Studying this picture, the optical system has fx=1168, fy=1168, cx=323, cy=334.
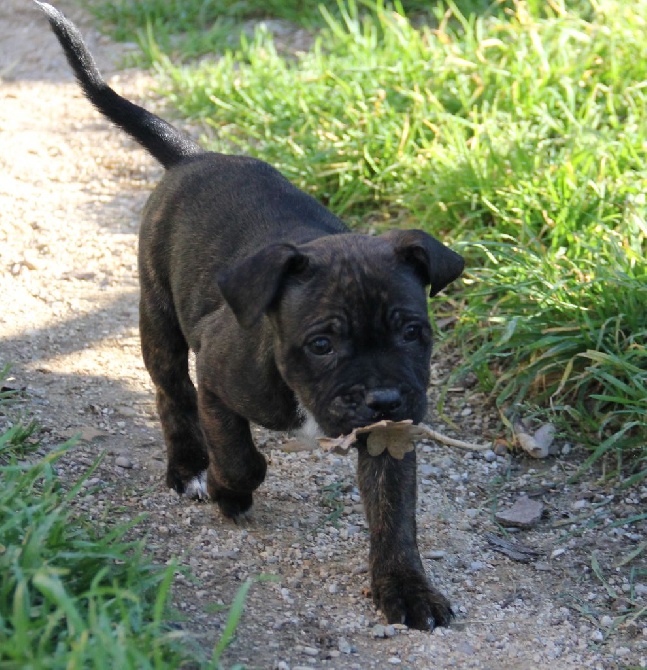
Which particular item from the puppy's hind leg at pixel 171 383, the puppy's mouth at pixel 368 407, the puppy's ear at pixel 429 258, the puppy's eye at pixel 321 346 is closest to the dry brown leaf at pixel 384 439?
the puppy's mouth at pixel 368 407

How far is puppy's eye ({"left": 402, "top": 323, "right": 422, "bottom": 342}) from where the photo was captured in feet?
13.0

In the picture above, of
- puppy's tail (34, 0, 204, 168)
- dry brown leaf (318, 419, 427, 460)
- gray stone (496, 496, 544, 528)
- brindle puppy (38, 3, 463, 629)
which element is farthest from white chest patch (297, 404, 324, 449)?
puppy's tail (34, 0, 204, 168)

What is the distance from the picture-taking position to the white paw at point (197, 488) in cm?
496

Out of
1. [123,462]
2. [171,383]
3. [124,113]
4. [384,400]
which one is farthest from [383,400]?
[124,113]

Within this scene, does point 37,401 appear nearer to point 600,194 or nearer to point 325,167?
point 325,167

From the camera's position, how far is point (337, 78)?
766 centimetres

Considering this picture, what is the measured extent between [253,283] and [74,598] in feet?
4.07

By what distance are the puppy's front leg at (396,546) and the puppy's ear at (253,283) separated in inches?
23.8

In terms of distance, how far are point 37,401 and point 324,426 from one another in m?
2.04

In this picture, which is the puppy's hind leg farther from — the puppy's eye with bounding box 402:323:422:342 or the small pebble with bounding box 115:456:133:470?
the puppy's eye with bounding box 402:323:422:342

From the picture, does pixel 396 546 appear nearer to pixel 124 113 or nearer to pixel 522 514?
pixel 522 514

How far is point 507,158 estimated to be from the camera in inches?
252

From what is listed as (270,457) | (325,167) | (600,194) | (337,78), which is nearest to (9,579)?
(270,457)

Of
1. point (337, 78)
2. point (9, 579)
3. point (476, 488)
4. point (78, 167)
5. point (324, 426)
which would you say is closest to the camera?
point (9, 579)
